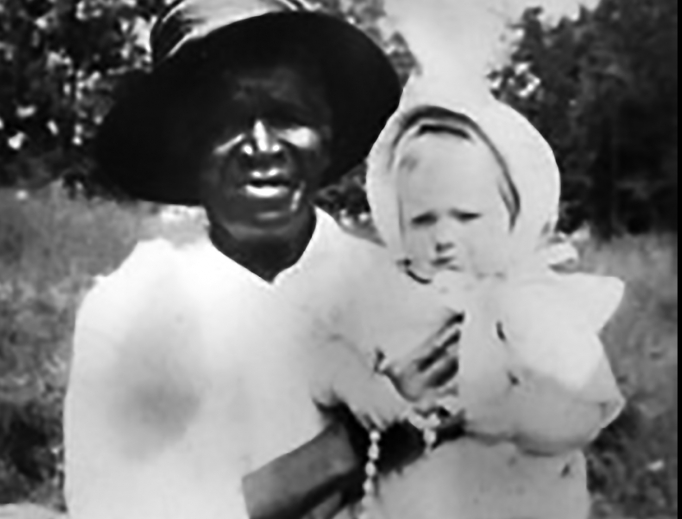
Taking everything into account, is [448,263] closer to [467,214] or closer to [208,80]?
[467,214]

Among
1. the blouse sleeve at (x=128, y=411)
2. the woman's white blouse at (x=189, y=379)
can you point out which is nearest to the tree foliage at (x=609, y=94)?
the woman's white blouse at (x=189, y=379)

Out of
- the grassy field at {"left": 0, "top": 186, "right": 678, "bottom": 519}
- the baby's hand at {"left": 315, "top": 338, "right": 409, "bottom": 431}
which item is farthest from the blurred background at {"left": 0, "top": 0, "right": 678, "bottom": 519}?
the baby's hand at {"left": 315, "top": 338, "right": 409, "bottom": 431}

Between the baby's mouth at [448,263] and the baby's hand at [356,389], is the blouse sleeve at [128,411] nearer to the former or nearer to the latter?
the baby's hand at [356,389]

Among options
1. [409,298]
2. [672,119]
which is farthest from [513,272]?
[672,119]

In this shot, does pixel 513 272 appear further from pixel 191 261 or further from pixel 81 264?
pixel 81 264

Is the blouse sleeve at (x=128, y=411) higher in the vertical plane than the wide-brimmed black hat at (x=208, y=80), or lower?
lower

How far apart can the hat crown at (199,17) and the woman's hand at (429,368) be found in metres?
0.34

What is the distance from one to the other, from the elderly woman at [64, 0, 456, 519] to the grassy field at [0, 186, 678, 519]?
0.07 feet

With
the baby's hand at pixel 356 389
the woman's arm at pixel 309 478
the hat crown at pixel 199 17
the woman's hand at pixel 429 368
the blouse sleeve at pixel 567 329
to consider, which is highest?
the hat crown at pixel 199 17

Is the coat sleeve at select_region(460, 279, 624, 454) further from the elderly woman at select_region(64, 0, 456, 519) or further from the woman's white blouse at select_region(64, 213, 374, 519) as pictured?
the woman's white blouse at select_region(64, 213, 374, 519)

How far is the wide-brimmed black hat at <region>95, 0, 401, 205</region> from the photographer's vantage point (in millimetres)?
1396

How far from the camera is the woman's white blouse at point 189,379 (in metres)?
1.39

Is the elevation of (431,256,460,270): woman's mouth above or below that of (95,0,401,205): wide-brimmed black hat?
below

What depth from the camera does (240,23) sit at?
1395 millimetres
